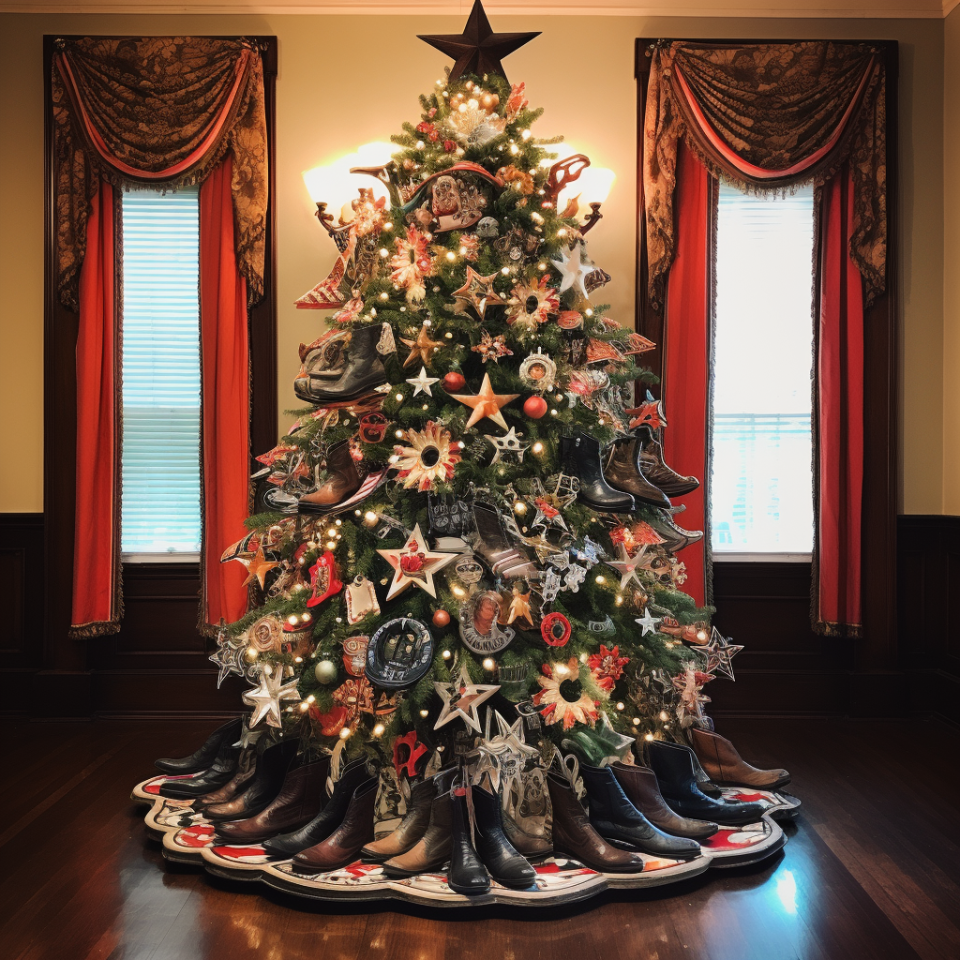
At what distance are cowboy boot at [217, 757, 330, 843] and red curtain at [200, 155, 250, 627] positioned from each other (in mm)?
1341

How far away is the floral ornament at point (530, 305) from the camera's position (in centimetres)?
259

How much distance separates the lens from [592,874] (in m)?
2.27

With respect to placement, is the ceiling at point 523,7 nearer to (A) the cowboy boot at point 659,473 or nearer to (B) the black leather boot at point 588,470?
(A) the cowboy boot at point 659,473

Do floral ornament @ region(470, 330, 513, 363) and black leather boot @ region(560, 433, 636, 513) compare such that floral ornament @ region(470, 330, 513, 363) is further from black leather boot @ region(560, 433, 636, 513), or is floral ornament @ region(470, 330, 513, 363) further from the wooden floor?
the wooden floor

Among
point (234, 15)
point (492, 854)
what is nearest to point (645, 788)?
point (492, 854)

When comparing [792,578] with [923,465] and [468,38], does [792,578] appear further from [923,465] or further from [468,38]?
[468,38]

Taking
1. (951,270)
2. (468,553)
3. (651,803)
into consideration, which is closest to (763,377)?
(951,270)

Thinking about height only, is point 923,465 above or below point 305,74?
below

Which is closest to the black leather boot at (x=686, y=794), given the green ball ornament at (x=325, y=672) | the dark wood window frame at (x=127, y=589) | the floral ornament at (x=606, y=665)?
the floral ornament at (x=606, y=665)

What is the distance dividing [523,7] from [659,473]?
224cm

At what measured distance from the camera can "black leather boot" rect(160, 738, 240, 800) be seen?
2.81 meters

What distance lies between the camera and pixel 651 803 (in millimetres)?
2473

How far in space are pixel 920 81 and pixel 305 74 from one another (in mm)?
2701

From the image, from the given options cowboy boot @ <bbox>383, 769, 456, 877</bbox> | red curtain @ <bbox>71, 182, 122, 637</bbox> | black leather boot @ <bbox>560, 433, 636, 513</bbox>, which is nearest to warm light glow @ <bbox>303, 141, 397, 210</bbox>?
red curtain @ <bbox>71, 182, 122, 637</bbox>
